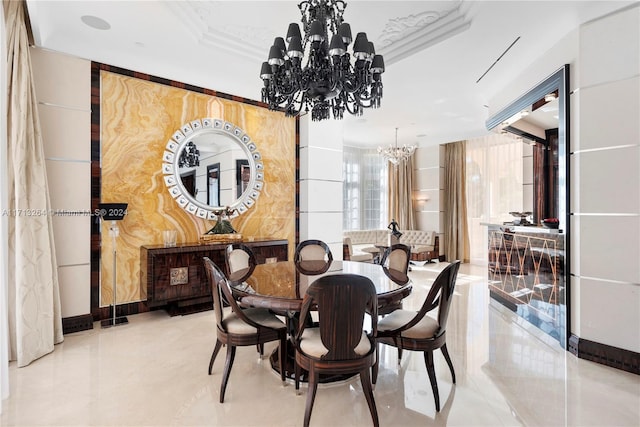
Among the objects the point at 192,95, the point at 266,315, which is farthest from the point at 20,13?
the point at 266,315

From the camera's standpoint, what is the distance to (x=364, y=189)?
9211 millimetres

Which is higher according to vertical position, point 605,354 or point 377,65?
point 377,65

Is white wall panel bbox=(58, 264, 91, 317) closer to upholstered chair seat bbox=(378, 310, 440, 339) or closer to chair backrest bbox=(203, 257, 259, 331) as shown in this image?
chair backrest bbox=(203, 257, 259, 331)

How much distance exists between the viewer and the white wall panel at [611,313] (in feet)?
9.06

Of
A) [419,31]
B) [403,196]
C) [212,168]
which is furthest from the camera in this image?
[403,196]

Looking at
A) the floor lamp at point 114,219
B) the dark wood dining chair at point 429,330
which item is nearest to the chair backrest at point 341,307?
the dark wood dining chair at point 429,330

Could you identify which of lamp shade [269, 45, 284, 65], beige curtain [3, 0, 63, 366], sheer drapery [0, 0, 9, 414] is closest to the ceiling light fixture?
lamp shade [269, 45, 284, 65]

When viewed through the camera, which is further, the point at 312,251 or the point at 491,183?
the point at 491,183

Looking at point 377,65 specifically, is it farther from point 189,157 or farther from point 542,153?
point 542,153

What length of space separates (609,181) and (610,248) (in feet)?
1.97

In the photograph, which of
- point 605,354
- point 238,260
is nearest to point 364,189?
point 238,260

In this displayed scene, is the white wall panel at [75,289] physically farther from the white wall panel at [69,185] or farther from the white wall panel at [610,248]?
the white wall panel at [610,248]

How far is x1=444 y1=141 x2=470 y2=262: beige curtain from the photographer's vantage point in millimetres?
8273

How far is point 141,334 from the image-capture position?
3.48m
